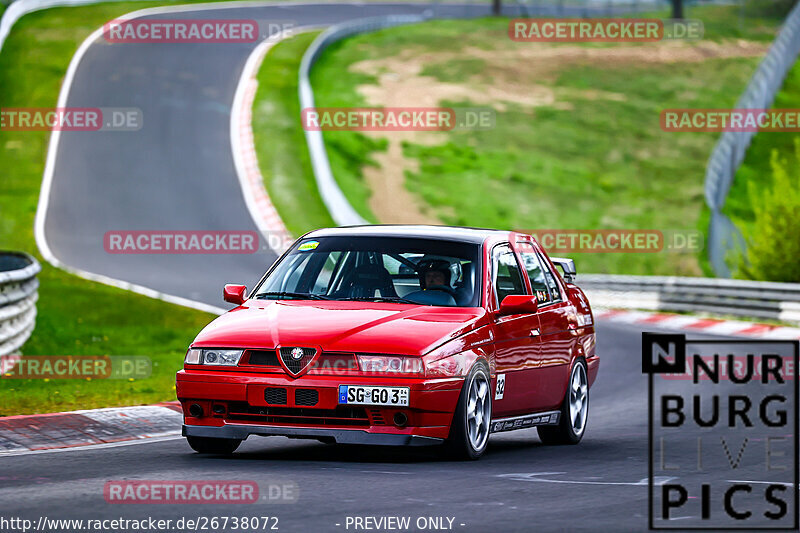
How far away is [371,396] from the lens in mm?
9469

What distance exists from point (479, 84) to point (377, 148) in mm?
11966

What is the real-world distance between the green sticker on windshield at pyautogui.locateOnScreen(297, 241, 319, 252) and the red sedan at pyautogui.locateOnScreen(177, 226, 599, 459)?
0.04ft

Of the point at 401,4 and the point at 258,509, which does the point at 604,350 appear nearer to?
the point at 258,509

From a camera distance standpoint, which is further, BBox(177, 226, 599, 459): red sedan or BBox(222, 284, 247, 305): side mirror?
BBox(222, 284, 247, 305): side mirror

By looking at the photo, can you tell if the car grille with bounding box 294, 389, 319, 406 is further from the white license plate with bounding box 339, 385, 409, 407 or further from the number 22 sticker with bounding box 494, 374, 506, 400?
the number 22 sticker with bounding box 494, 374, 506, 400

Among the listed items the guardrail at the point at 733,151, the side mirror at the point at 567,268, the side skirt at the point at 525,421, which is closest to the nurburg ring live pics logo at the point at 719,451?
the side skirt at the point at 525,421

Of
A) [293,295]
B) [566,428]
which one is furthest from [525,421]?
[293,295]

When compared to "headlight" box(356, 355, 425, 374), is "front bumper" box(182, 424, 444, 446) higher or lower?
lower

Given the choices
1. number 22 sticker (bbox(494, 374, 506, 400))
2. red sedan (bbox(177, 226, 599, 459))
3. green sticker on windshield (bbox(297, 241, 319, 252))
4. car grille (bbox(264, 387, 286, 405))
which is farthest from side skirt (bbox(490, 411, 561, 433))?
green sticker on windshield (bbox(297, 241, 319, 252))

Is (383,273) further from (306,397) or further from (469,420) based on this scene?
(306,397)

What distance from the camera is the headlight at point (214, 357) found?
967cm

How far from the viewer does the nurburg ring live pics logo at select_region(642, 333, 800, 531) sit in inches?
305

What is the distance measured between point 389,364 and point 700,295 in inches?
827

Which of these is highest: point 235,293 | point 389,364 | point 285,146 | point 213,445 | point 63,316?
point 235,293
